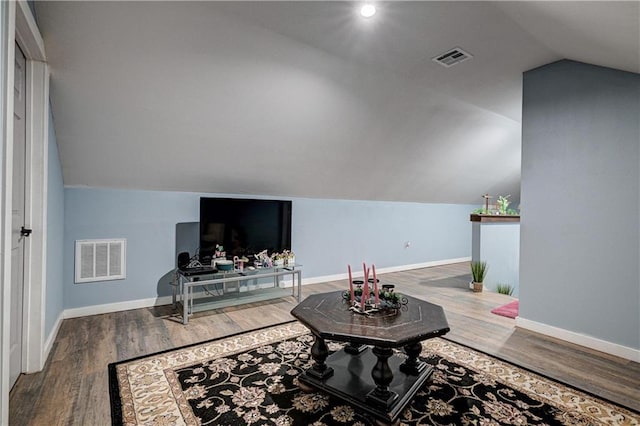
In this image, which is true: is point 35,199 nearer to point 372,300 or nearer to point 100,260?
point 100,260

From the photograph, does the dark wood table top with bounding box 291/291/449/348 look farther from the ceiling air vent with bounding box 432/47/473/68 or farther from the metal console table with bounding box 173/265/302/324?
the ceiling air vent with bounding box 432/47/473/68

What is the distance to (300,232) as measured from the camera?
202 inches

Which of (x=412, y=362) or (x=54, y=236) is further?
(x=54, y=236)

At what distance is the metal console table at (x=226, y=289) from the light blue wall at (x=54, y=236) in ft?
3.58

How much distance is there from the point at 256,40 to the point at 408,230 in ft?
16.1

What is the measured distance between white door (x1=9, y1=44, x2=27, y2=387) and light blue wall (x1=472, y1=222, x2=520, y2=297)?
535 cm

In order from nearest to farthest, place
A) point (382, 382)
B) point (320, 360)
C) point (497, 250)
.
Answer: point (382, 382)
point (320, 360)
point (497, 250)

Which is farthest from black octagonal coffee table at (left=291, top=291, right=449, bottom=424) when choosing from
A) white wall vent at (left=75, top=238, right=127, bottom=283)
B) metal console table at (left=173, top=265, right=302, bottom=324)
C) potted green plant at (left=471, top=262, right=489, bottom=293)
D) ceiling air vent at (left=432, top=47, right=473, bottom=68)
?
potted green plant at (left=471, top=262, right=489, bottom=293)

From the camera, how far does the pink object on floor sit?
3843mm

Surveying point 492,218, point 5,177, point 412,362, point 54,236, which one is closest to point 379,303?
point 412,362

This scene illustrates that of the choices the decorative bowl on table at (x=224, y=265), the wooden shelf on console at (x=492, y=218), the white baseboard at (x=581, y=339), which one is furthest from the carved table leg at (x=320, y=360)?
the wooden shelf on console at (x=492, y=218)

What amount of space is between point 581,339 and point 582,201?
127 cm

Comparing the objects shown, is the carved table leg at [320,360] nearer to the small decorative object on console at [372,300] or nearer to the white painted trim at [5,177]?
the small decorative object on console at [372,300]

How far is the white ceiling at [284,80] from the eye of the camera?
2318 millimetres
